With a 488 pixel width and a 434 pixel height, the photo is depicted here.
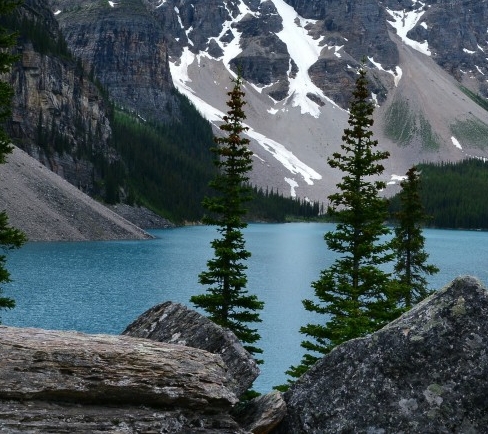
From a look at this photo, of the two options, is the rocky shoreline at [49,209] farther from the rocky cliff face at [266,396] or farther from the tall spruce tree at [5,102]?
the rocky cliff face at [266,396]

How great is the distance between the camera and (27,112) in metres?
169

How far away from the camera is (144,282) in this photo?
2749 inches

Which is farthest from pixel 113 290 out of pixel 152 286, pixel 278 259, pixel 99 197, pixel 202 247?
pixel 99 197

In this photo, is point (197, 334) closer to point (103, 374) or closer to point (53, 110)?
point (103, 374)

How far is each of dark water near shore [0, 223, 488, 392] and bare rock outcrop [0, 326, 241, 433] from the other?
25.6m

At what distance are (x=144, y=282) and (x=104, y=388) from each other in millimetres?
63733

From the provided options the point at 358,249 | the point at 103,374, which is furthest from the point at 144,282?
the point at 103,374

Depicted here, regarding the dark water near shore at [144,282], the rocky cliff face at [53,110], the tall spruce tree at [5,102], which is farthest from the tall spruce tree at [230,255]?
the rocky cliff face at [53,110]

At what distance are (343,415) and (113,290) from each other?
5778 cm

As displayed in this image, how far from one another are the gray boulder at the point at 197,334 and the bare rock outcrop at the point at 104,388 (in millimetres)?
821

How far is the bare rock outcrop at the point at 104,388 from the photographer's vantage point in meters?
6.77

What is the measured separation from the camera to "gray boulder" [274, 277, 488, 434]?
24.6 ft

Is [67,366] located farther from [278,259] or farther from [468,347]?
[278,259]

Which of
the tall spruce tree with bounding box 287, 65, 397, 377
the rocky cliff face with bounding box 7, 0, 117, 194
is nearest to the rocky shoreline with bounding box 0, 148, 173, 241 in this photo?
the rocky cliff face with bounding box 7, 0, 117, 194
